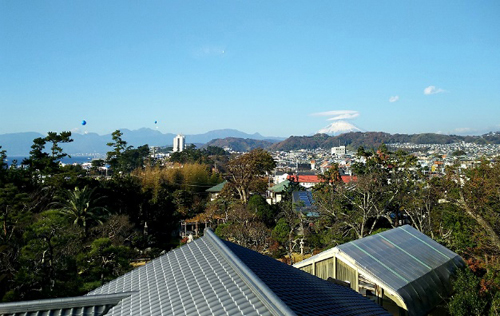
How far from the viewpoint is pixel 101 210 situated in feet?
55.7

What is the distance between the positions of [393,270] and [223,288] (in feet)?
17.4

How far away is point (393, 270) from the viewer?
28.8 ft

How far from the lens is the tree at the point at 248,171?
2373cm

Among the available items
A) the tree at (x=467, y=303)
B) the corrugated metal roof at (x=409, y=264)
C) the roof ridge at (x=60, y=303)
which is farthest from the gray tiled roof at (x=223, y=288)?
the tree at (x=467, y=303)

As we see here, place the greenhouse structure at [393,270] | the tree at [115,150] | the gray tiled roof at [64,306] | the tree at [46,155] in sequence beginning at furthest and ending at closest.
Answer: the tree at [115,150]
the tree at [46,155]
the greenhouse structure at [393,270]
the gray tiled roof at [64,306]

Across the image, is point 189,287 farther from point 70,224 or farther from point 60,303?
point 70,224

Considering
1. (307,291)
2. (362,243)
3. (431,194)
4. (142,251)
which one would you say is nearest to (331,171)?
(431,194)

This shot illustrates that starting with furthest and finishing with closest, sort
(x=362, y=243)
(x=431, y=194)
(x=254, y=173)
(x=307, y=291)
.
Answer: (x=254, y=173), (x=431, y=194), (x=362, y=243), (x=307, y=291)

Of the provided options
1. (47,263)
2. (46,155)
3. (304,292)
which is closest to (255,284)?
(304,292)

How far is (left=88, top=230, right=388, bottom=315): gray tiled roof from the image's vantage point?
4.59m

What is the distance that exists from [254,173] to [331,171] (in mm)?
5026

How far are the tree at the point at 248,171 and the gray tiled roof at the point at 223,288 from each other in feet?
53.1

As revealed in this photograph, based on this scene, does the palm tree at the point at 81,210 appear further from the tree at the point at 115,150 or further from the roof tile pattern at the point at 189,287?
the tree at the point at 115,150

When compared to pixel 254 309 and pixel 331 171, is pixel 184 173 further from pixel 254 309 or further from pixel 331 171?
pixel 254 309
